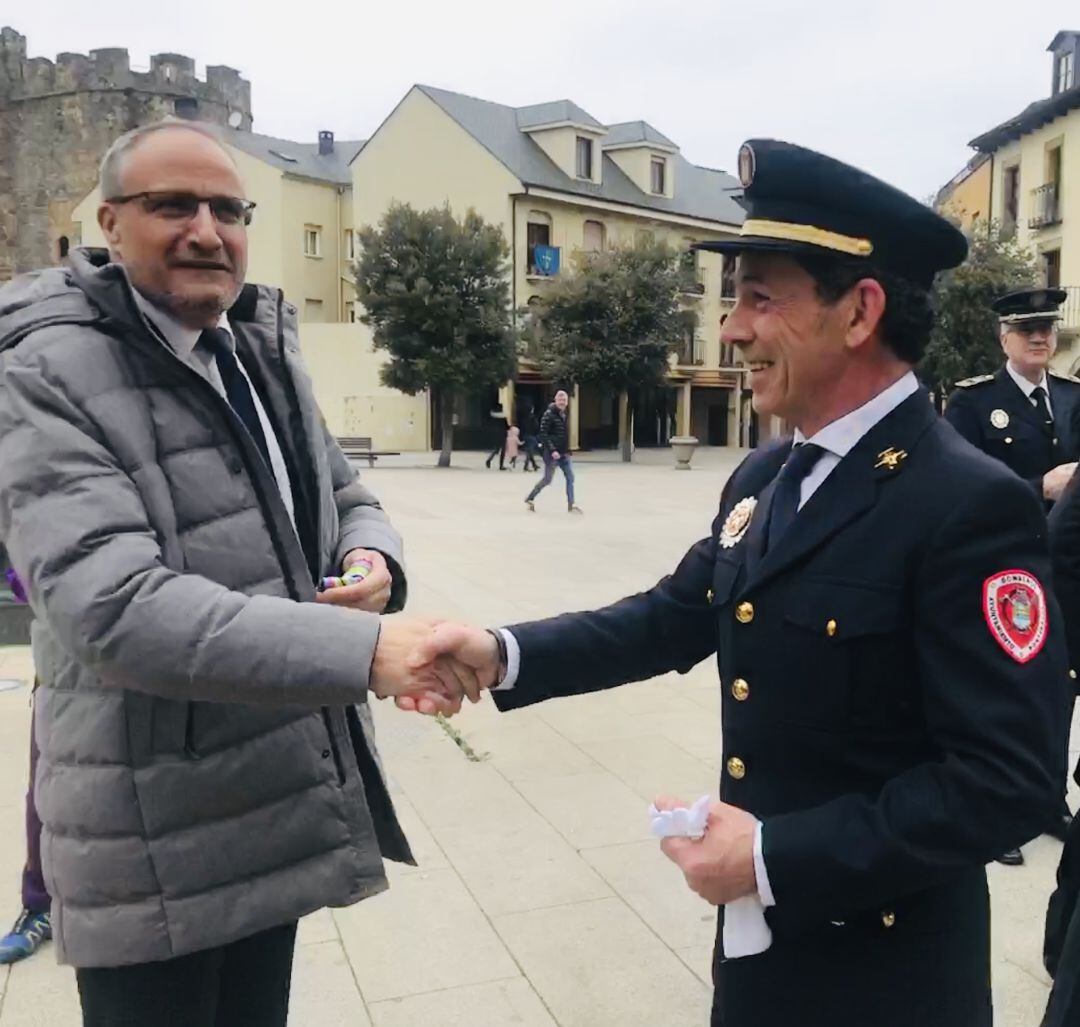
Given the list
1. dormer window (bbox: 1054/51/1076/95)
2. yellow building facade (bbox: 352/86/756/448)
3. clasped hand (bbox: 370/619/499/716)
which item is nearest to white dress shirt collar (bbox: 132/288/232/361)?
clasped hand (bbox: 370/619/499/716)

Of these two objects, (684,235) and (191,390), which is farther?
(684,235)

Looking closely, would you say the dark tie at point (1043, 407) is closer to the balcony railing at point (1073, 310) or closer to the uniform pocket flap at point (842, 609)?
the uniform pocket flap at point (842, 609)

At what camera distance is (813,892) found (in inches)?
57.7

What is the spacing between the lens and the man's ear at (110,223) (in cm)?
193

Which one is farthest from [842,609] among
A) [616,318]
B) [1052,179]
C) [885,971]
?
[1052,179]

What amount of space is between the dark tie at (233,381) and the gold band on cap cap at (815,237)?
974 millimetres

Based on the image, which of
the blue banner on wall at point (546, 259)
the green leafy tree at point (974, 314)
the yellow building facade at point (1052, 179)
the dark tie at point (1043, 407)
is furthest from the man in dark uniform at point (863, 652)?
the blue banner on wall at point (546, 259)

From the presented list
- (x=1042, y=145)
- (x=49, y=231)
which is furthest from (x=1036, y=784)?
(x=49, y=231)

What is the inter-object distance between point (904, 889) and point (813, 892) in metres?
0.12

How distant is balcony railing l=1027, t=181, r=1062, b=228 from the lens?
2806cm

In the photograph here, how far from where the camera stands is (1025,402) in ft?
16.9

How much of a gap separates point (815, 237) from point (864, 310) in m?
0.13

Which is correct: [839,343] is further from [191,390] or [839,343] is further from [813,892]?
[191,390]

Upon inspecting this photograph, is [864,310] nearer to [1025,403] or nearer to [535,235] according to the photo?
[1025,403]
